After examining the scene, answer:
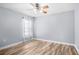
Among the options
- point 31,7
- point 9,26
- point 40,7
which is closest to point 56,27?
point 40,7

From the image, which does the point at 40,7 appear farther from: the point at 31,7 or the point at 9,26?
the point at 9,26

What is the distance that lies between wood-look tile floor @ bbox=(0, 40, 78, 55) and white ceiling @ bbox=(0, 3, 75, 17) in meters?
0.61

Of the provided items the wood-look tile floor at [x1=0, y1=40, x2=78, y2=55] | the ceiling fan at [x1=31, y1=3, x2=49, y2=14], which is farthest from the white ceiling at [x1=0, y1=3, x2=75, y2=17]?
the wood-look tile floor at [x1=0, y1=40, x2=78, y2=55]

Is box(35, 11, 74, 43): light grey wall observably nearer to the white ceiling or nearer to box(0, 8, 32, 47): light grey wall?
the white ceiling

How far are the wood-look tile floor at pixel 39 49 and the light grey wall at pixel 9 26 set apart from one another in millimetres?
155

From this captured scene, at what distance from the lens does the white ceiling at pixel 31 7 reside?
1.81m

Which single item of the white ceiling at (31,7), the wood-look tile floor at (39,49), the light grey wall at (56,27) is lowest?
the wood-look tile floor at (39,49)

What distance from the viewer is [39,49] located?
Answer: 1.89m

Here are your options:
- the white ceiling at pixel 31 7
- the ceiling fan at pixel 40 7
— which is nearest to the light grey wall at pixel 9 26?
the white ceiling at pixel 31 7

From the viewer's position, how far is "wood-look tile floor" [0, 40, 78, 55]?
183 cm

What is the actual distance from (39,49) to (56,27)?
1.86ft

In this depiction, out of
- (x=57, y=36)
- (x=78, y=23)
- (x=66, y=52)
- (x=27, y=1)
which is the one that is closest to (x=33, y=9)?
(x=27, y=1)

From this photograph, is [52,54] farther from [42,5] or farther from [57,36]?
[42,5]

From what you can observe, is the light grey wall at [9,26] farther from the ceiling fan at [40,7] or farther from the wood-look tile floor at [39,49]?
the ceiling fan at [40,7]
